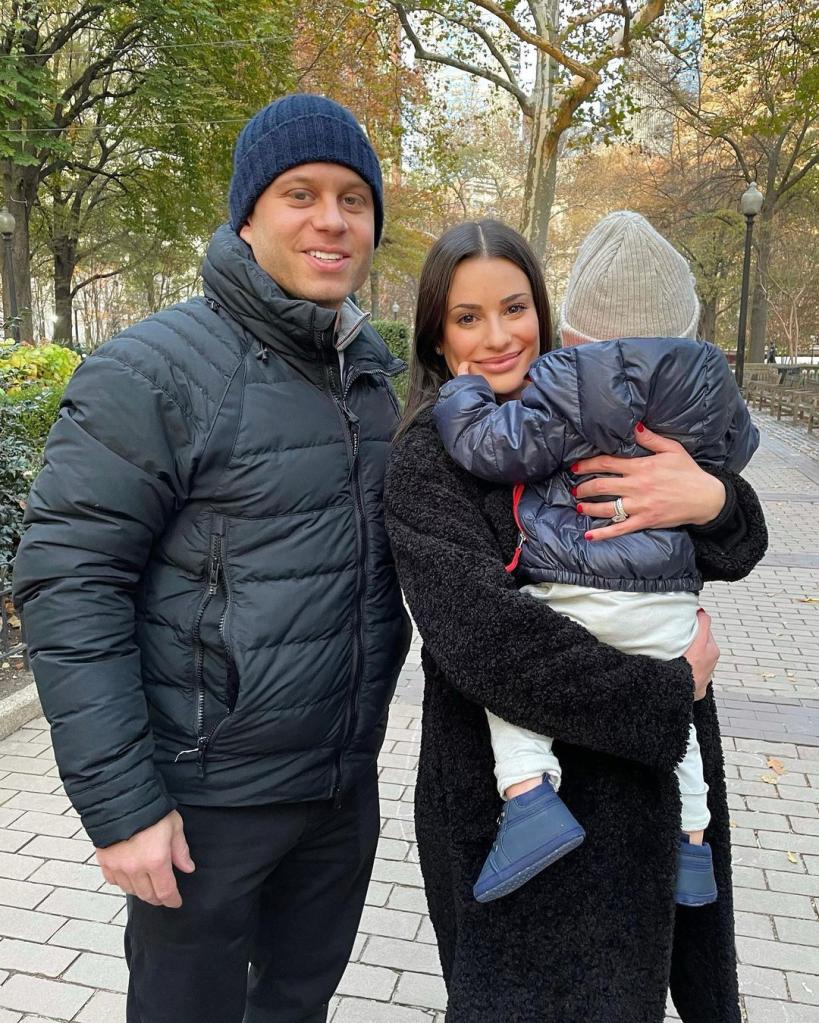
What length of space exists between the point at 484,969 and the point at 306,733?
553 mm

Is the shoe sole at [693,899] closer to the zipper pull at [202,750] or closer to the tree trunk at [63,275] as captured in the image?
the zipper pull at [202,750]

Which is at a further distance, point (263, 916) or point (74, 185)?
point (74, 185)

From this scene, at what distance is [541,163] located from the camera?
13914 millimetres

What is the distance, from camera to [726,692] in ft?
16.0

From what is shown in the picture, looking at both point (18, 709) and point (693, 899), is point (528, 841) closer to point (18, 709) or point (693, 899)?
point (693, 899)

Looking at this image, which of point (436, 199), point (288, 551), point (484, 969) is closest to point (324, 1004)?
point (484, 969)

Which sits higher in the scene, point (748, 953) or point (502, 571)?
point (502, 571)

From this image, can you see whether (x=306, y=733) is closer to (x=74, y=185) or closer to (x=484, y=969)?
(x=484, y=969)

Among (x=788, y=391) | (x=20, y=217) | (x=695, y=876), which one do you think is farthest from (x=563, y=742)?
(x=20, y=217)

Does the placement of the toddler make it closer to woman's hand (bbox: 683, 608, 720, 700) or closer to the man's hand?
woman's hand (bbox: 683, 608, 720, 700)

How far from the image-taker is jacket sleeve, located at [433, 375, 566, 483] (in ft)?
4.85

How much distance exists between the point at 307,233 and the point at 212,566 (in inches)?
28.3

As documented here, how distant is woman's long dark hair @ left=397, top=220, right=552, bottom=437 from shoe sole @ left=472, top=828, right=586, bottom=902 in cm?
91

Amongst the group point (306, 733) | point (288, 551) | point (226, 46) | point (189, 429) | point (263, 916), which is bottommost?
point (263, 916)
